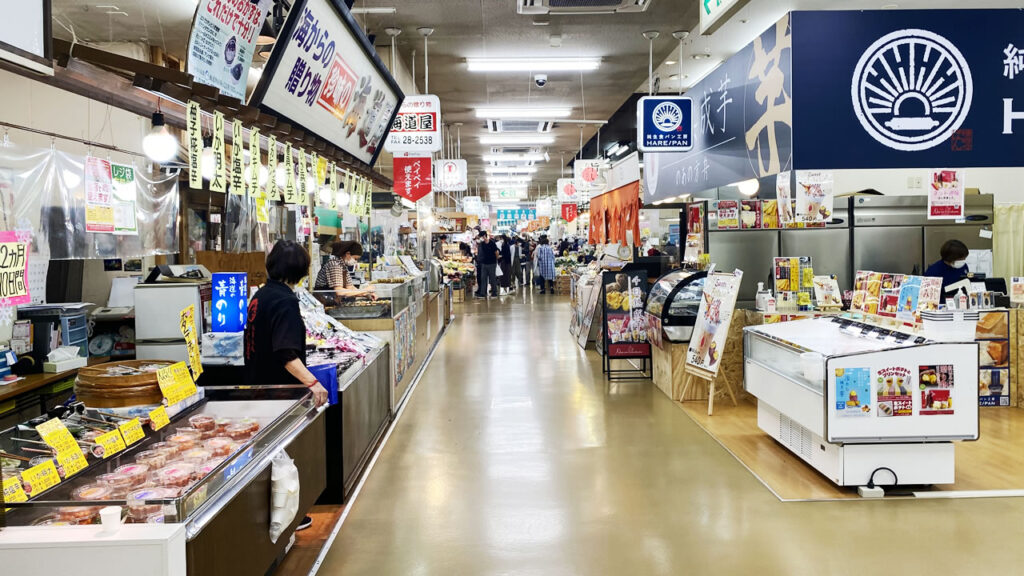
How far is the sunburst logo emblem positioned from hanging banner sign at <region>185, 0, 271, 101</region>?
4.37 meters

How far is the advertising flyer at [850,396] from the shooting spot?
4.49 meters

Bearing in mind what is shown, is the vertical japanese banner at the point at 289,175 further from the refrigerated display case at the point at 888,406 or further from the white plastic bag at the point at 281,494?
the refrigerated display case at the point at 888,406

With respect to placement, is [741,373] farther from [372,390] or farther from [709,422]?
[372,390]

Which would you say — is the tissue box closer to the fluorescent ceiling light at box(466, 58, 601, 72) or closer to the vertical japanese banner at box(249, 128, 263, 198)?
the vertical japanese banner at box(249, 128, 263, 198)

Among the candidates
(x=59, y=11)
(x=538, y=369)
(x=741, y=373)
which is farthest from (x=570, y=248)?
(x=59, y=11)

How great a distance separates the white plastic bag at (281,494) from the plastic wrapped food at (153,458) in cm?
43

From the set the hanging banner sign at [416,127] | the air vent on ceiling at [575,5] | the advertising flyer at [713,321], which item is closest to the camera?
the air vent on ceiling at [575,5]

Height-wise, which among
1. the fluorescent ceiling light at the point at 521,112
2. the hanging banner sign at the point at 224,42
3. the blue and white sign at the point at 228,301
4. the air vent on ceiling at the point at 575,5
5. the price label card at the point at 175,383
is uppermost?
the fluorescent ceiling light at the point at 521,112

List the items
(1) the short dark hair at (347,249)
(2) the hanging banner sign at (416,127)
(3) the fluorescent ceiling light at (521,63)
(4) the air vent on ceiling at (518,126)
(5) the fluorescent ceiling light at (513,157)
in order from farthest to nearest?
(5) the fluorescent ceiling light at (513,157), (4) the air vent on ceiling at (518,126), (3) the fluorescent ceiling light at (521,63), (2) the hanging banner sign at (416,127), (1) the short dark hair at (347,249)

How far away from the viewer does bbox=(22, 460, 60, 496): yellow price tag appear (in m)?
2.35

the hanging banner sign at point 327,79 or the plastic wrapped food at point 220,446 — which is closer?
the plastic wrapped food at point 220,446

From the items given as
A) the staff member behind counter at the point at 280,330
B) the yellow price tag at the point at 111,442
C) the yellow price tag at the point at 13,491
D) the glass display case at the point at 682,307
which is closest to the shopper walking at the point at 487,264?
the glass display case at the point at 682,307

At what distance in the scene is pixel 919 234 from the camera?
909cm

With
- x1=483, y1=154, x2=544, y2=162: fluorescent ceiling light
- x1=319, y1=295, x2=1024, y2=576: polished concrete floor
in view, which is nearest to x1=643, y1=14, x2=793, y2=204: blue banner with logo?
x1=319, y1=295, x2=1024, y2=576: polished concrete floor
